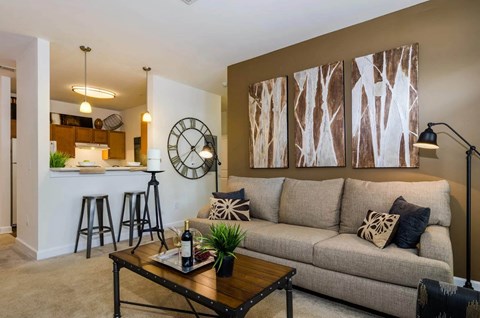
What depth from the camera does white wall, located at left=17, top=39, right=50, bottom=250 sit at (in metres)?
3.25

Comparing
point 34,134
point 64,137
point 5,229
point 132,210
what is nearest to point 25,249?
point 132,210

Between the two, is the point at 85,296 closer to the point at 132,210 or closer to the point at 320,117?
the point at 132,210

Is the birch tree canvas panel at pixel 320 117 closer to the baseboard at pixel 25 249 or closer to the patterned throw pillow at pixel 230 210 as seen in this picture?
the patterned throw pillow at pixel 230 210

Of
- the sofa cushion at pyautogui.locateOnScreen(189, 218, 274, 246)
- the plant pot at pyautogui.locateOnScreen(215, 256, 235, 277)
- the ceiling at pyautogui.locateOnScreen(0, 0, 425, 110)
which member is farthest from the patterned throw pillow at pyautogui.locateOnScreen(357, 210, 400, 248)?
the ceiling at pyautogui.locateOnScreen(0, 0, 425, 110)

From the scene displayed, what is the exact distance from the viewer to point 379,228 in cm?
215

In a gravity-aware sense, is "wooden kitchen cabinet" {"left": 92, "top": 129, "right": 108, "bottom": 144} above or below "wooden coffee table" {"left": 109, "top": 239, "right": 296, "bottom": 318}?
above

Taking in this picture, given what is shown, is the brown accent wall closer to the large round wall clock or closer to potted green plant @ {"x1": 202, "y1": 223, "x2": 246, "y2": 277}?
potted green plant @ {"x1": 202, "y1": 223, "x2": 246, "y2": 277}

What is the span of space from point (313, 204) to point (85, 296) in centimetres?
226

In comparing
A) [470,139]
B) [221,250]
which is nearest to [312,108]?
[470,139]

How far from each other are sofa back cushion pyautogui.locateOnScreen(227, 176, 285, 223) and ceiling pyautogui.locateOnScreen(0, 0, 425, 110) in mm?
1795

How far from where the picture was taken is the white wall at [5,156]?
4.53 m

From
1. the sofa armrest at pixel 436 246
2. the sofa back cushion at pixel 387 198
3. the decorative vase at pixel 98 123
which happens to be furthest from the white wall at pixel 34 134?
the sofa armrest at pixel 436 246

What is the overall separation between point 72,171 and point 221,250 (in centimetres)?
289

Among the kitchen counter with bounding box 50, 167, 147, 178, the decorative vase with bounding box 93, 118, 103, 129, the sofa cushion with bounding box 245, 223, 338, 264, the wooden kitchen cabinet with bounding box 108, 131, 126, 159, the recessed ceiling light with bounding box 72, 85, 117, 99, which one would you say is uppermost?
the recessed ceiling light with bounding box 72, 85, 117, 99
